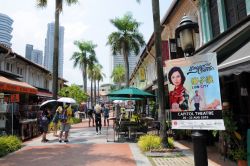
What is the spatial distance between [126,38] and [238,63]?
26.8 meters

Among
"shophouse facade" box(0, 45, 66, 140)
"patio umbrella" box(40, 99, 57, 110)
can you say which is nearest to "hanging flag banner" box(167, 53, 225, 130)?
"shophouse facade" box(0, 45, 66, 140)

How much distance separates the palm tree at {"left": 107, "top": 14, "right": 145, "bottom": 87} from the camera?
32188 mm

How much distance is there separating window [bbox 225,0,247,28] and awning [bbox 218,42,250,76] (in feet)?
12.0

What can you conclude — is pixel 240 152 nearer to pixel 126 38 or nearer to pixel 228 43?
pixel 228 43

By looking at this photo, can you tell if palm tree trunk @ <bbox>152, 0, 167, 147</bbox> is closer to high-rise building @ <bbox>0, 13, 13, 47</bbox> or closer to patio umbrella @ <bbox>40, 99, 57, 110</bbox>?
patio umbrella @ <bbox>40, 99, 57, 110</bbox>

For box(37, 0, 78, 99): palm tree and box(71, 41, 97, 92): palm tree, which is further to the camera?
box(71, 41, 97, 92): palm tree

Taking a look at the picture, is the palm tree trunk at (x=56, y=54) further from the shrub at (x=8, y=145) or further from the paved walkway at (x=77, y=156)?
the paved walkway at (x=77, y=156)

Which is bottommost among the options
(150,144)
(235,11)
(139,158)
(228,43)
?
(139,158)

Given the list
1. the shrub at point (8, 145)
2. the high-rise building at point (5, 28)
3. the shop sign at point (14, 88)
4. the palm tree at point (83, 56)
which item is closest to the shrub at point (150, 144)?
the shrub at point (8, 145)

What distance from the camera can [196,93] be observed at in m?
4.18

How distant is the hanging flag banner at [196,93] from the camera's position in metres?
4.00

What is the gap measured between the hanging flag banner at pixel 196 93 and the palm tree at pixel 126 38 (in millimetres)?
27808

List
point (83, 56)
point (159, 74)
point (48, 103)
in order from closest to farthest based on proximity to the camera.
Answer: point (159, 74) → point (48, 103) → point (83, 56)

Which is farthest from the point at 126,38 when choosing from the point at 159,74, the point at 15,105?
the point at 159,74
